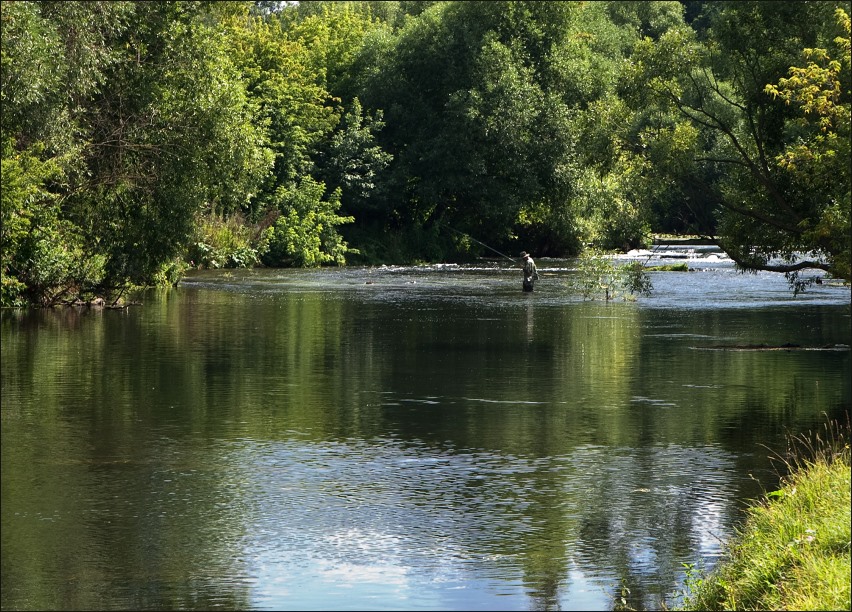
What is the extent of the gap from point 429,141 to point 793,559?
217 feet

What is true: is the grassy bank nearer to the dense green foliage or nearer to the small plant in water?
the dense green foliage

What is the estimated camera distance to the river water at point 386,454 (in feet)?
40.6

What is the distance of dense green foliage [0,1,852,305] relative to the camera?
3092 cm

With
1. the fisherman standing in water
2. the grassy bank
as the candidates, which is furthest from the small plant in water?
the grassy bank

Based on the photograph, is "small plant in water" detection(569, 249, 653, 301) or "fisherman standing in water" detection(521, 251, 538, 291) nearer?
"small plant in water" detection(569, 249, 653, 301)

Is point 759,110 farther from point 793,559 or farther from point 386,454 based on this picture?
point 793,559

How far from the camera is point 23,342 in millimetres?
31500

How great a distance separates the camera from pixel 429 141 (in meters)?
75.9

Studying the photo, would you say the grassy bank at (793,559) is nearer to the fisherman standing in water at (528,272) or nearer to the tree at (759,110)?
the tree at (759,110)

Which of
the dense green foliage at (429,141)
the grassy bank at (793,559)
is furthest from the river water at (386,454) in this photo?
the dense green foliage at (429,141)

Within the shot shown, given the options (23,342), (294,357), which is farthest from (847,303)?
(23,342)

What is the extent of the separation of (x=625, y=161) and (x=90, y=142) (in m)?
14.6

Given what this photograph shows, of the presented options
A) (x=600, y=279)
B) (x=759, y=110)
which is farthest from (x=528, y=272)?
(x=759, y=110)

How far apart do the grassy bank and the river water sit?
73 centimetres
